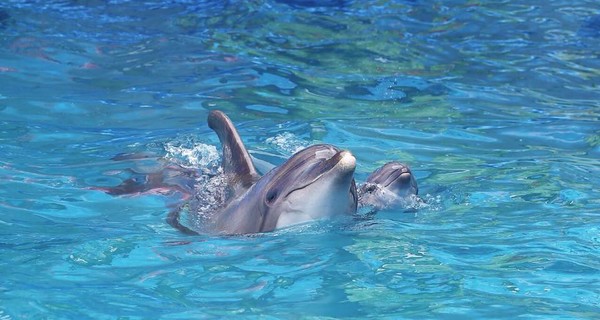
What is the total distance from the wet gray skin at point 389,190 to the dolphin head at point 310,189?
88 cm

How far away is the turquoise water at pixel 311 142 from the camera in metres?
4.32

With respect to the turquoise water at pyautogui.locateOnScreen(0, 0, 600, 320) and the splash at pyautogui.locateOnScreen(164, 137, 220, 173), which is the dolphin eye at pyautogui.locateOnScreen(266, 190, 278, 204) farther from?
the splash at pyautogui.locateOnScreen(164, 137, 220, 173)

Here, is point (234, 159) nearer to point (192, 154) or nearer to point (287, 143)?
point (192, 154)

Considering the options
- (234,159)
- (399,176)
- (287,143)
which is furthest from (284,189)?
(287,143)

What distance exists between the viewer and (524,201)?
627cm

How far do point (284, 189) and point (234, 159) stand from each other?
1.13m

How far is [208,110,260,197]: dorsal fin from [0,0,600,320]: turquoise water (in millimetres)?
535

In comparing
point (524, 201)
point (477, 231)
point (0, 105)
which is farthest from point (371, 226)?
point (0, 105)

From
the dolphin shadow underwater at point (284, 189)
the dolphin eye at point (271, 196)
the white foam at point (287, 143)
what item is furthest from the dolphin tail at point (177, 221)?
the white foam at point (287, 143)

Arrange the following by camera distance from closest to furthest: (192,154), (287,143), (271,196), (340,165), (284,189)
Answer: (340,165)
(284,189)
(271,196)
(192,154)
(287,143)

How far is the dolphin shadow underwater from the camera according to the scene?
4691mm

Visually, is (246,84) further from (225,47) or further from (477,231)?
(477,231)

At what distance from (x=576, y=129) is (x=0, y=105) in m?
5.44

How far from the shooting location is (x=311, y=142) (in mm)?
8070
